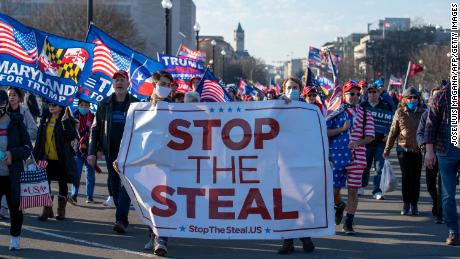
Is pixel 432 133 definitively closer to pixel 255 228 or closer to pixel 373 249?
pixel 373 249

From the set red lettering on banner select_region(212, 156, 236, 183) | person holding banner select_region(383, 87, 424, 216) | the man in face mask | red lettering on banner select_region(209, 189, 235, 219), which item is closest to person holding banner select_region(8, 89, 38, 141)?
the man in face mask

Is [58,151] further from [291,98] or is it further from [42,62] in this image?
[291,98]

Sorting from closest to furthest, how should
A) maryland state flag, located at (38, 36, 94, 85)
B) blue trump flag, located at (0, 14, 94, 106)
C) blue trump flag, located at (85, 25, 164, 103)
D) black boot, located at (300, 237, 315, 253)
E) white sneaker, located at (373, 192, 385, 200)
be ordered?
black boot, located at (300, 237, 315, 253), blue trump flag, located at (0, 14, 94, 106), maryland state flag, located at (38, 36, 94, 85), blue trump flag, located at (85, 25, 164, 103), white sneaker, located at (373, 192, 385, 200)

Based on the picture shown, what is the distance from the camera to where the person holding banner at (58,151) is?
9.51 m

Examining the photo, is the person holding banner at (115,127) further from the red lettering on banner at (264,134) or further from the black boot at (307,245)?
the black boot at (307,245)

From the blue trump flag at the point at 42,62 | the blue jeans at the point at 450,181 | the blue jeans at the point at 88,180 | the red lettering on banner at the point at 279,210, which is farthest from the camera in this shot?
the blue jeans at the point at 88,180

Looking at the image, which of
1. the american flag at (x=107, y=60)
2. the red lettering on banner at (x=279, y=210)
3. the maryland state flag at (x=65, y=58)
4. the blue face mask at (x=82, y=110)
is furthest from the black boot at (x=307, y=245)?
the blue face mask at (x=82, y=110)

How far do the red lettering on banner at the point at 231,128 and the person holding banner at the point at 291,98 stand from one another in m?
0.52

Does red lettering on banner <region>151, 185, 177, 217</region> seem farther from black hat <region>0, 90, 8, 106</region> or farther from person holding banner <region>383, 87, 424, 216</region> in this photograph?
person holding banner <region>383, 87, 424, 216</region>

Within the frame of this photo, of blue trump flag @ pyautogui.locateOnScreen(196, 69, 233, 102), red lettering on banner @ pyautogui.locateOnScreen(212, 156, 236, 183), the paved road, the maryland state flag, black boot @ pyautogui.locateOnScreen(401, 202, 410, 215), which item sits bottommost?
the paved road

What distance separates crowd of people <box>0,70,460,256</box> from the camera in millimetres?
7375

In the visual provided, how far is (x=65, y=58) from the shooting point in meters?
9.63

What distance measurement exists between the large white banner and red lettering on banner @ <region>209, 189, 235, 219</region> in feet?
0.03

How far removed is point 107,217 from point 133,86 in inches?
96.3
